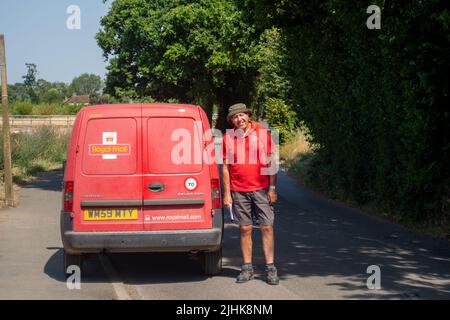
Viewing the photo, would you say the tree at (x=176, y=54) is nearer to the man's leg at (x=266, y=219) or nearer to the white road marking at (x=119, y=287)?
the white road marking at (x=119, y=287)

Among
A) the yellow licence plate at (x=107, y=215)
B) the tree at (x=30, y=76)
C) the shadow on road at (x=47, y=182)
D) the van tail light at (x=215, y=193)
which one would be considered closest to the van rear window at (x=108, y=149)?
the yellow licence plate at (x=107, y=215)

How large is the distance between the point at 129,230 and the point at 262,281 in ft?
5.40

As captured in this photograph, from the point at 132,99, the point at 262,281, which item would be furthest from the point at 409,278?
the point at 132,99

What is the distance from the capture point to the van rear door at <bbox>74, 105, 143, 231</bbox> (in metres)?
8.71

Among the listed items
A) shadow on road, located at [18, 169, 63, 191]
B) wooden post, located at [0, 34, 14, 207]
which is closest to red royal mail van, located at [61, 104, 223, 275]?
wooden post, located at [0, 34, 14, 207]

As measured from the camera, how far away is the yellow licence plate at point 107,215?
872 cm

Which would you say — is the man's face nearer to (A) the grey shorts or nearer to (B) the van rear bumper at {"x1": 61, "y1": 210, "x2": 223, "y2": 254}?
(A) the grey shorts

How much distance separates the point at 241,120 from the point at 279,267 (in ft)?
7.16

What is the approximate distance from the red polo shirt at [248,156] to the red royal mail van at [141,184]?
0.25m

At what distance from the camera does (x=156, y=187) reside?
28.9 feet

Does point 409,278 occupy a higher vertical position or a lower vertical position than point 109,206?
lower

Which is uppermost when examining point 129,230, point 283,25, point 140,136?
point 283,25
